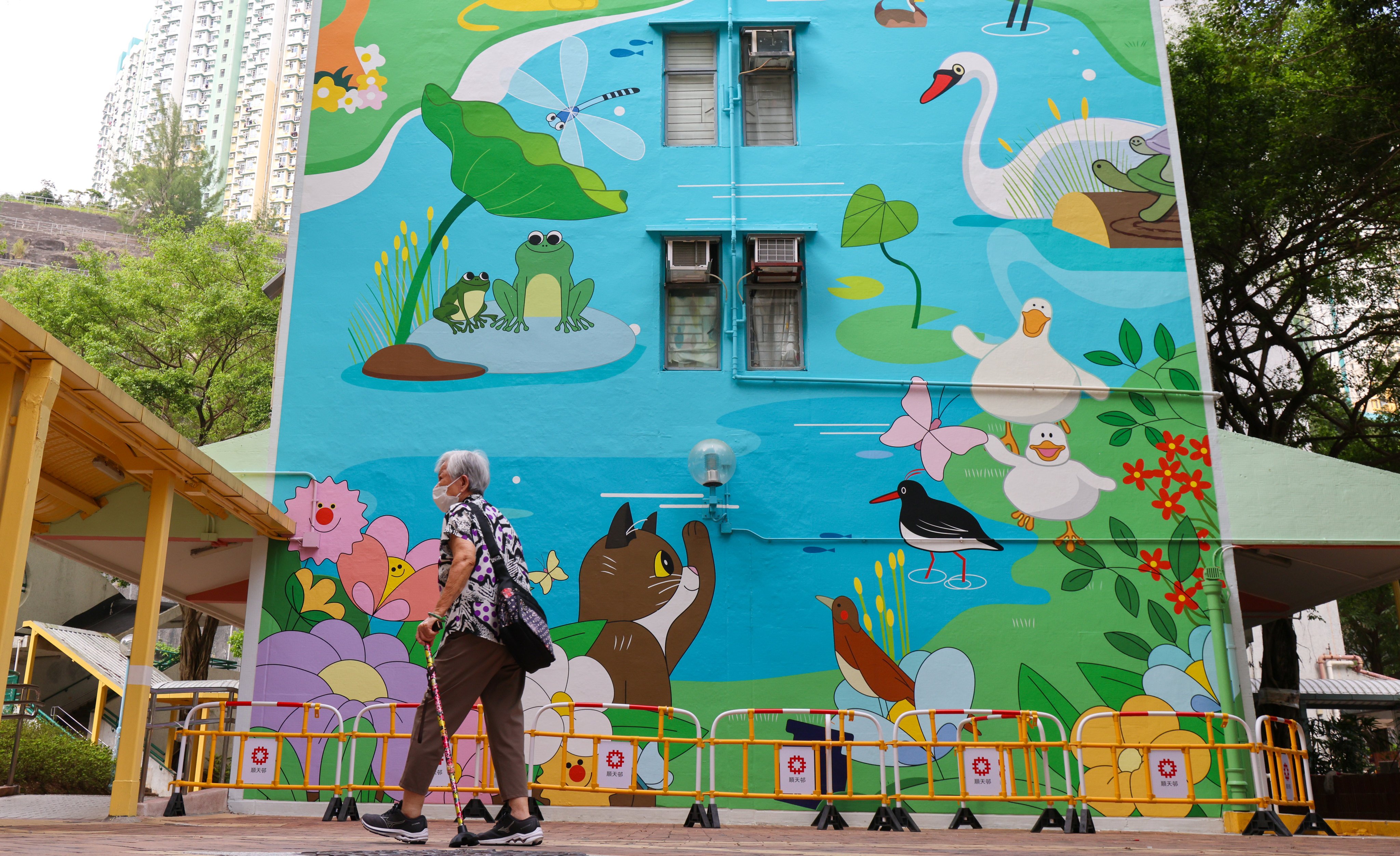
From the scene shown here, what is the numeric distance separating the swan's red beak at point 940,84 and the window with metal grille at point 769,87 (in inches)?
52.1

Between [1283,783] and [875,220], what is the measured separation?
5917 millimetres

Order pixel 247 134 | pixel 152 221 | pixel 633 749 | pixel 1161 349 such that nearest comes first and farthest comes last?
pixel 633 749
pixel 1161 349
pixel 152 221
pixel 247 134

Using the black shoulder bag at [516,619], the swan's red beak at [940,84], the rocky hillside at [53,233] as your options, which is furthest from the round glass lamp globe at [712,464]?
the rocky hillside at [53,233]

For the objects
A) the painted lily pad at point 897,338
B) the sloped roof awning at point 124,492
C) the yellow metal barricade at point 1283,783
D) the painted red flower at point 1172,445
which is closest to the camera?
the sloped roof awning at point 124,492

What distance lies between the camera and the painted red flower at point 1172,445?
947cm

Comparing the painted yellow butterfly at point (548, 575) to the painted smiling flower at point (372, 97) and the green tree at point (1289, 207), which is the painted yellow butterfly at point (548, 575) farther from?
the green tree at point (1289, 207)

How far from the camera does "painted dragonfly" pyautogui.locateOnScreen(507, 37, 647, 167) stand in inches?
402

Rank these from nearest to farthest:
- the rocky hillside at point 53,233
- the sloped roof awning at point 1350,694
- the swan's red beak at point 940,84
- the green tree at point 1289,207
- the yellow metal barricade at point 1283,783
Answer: the yellow metal barricade at point 1283,783
the swan's red beak at point 940,84
the green tree at point 1289,207
the sloped roof awning at point 1350,694
the rocky hillside at point 53,233

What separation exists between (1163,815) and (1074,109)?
671 cm

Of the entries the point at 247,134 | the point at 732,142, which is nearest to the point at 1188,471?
the point at 732,142

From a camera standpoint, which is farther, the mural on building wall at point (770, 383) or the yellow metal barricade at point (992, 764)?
the mural on building wall at point (770, 383)

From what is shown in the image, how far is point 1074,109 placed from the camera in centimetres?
1032

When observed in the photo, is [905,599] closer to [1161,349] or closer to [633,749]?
[633,749]

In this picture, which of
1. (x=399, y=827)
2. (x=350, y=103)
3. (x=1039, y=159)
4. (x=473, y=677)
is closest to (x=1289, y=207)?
(x=1039, y=159)
